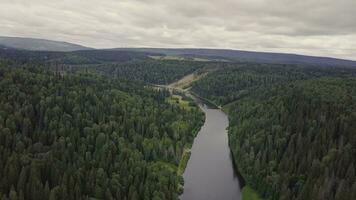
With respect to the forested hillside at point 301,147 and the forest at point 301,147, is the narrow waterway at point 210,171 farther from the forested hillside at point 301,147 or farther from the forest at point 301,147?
the forested hillside at point 301,147

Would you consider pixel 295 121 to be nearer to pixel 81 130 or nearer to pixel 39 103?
pixel 81 130

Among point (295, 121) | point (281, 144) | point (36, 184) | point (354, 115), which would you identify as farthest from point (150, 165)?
point (354, 115)

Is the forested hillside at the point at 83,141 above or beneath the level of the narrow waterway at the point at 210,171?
above

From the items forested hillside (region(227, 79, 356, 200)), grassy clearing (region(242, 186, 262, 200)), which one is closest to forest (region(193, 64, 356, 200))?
forested hillside (region(227, 79, 356, 200))

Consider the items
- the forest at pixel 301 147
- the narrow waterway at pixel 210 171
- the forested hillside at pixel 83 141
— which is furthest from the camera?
the narrow waterway at pixel 210 171

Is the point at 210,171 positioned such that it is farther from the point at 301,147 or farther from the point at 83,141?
the point at 83,141

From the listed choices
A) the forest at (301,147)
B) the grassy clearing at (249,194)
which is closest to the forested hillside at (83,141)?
the grassy clearing at (249,194)
